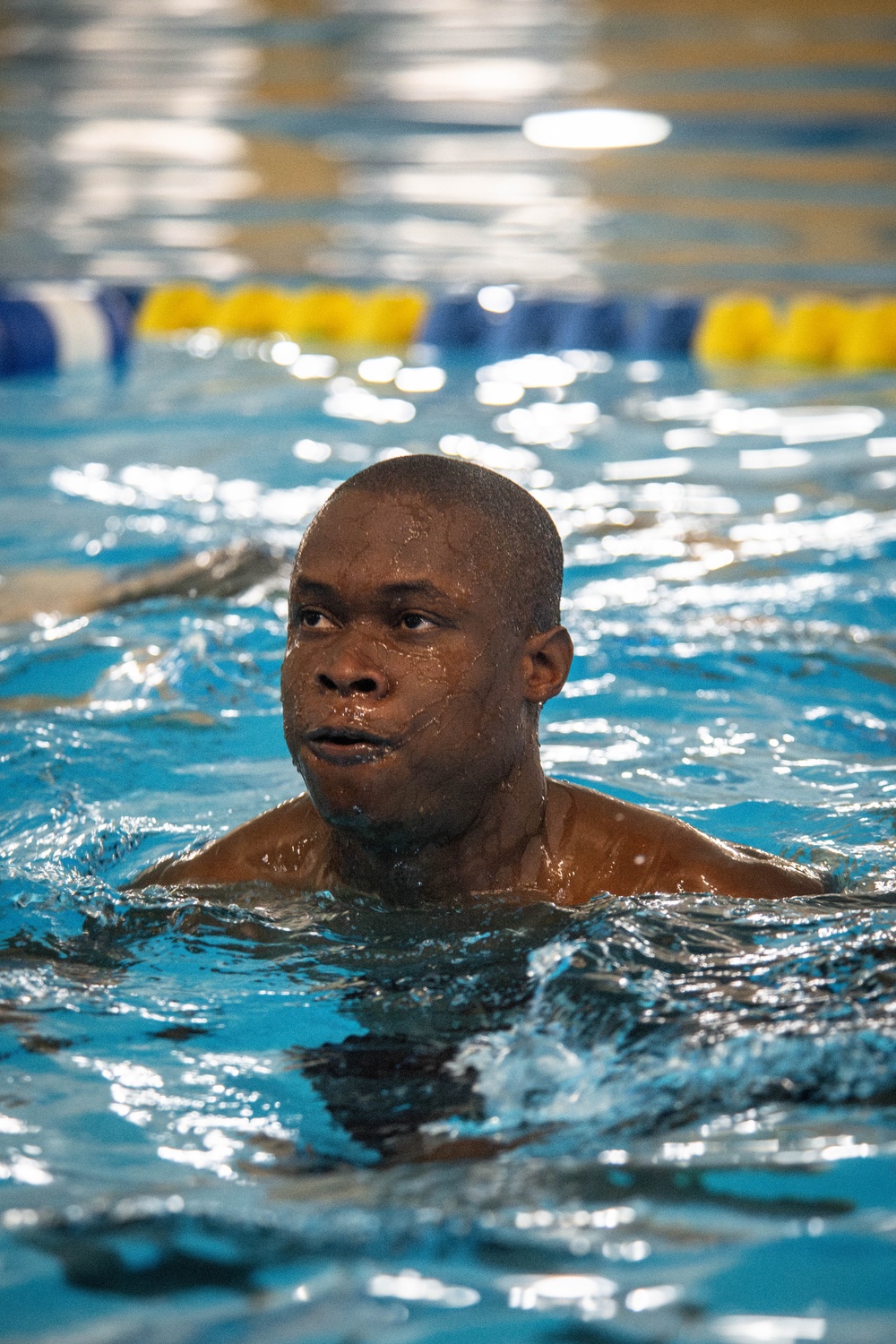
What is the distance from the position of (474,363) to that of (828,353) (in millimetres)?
2254

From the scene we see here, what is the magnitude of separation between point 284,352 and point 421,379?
59.5 inches

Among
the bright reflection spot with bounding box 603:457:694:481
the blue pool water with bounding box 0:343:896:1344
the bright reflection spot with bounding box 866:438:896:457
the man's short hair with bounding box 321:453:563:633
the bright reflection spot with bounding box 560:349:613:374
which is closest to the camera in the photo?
the blue pool water with bounding box 0:343:896:1344

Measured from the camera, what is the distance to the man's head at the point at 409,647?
2.43 m

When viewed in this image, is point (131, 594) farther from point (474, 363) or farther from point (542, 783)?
point (474, 363)

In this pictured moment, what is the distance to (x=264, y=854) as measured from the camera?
2963 millimetres

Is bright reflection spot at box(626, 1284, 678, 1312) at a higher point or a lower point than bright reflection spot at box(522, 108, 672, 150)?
lower

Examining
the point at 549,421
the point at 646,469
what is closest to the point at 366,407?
the point at 549,421

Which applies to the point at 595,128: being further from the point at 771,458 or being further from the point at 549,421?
the point at 771,458

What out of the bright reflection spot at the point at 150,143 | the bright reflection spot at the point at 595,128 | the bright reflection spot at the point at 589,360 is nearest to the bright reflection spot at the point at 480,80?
the bright reflection spot at the point at 595,128

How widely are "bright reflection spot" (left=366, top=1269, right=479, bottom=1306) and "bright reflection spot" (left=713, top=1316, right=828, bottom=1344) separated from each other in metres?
0.26

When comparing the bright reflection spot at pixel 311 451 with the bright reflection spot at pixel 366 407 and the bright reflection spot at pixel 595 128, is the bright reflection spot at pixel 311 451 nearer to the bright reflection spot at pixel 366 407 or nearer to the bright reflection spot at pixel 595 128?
the bright reflection spot at pixel 366 407

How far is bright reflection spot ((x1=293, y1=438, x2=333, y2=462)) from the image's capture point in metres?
8.09

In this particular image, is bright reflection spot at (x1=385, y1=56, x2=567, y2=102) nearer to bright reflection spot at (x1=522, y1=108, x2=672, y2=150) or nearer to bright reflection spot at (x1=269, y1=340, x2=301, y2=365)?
bright reflection spot at (x1=522, y1=108, x2=672, y2=150)

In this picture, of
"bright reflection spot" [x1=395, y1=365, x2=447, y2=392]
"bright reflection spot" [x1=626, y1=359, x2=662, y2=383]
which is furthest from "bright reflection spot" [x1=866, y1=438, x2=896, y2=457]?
"bright reflection spot" [x1=395, y1=365, x2=447, y2=392]
